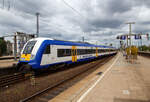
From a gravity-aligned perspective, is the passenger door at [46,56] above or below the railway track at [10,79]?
above

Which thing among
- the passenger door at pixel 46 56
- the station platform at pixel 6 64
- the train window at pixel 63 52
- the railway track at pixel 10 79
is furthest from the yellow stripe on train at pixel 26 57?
the station platform at pixel 6 64

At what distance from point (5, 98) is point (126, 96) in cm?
573

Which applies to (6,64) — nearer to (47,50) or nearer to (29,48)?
(29,48)

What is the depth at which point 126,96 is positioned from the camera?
5.19 m

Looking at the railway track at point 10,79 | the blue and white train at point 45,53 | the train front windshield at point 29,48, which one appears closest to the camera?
the railway track at point 10,79

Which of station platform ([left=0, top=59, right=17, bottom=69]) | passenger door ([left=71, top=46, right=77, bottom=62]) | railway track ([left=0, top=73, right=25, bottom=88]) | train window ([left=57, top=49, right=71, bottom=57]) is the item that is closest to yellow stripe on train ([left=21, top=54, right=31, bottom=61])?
railway track ([left=0, top=73, right=25, bottom=88])

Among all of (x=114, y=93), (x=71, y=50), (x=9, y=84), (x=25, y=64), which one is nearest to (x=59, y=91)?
(x=114, y=93)

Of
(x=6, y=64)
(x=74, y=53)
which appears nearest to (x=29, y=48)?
(x=74, y=53)

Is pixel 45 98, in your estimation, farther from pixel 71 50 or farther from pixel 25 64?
pixel 71 50

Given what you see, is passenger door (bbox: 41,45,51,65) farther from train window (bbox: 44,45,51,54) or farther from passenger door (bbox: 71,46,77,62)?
passenger door (bbox: 71,46,77,62)

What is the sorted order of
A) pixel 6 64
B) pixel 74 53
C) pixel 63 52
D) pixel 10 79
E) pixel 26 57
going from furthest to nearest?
pixel 6 64 → pixel 74 53 → pixel 63 52 → pixel 26 57 → pixel 10 79

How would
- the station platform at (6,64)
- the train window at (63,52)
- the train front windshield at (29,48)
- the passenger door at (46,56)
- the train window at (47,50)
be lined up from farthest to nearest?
1. the station platform at (6,64)
2. the train window at (63,52)
3. the train window at (47,50)
4. the passenger door at (46,56)
5. the train front windshield at (29,48)

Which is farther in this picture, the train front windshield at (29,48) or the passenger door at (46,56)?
the passenger door at (46,56)

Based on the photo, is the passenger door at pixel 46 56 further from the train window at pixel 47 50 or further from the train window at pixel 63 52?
the train window at pixel 63 52
